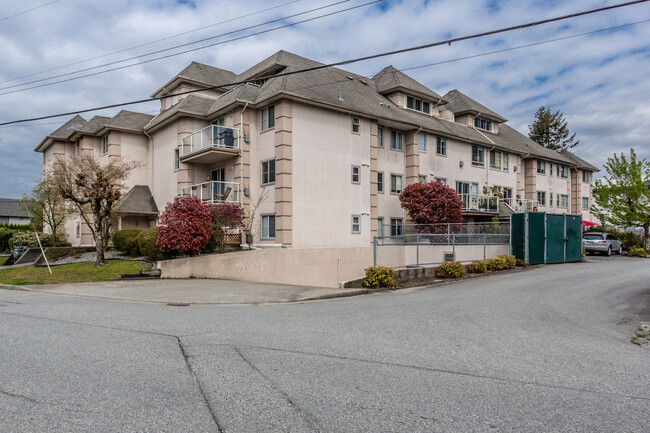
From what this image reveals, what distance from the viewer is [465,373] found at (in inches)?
212

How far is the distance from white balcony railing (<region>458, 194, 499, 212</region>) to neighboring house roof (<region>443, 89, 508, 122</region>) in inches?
286

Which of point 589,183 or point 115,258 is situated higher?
point 589,183

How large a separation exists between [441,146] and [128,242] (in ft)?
68.8

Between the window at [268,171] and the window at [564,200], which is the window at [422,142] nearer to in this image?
the window at [268,171]

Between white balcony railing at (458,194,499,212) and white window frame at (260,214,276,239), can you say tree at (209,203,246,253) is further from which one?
white balcony railing at (458,194,499,212)

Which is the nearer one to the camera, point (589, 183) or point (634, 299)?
point (634, 299)

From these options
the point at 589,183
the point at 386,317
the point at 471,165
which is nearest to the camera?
the point at 386,317

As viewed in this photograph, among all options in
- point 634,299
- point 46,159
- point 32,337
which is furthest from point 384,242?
point 46,159

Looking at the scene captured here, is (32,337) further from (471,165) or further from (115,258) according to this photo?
(471,165)

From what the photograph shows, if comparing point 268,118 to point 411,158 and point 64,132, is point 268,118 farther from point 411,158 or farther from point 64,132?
point 64,132

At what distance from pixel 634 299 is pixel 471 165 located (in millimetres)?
22170

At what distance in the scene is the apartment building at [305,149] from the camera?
2225cm

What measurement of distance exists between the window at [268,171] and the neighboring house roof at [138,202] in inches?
363

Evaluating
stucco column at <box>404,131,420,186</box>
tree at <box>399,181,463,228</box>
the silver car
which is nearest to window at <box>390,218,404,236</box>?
tree at <box>399,181,463,228</box>
